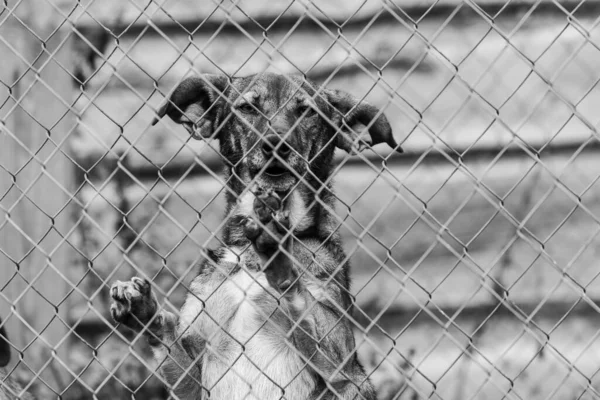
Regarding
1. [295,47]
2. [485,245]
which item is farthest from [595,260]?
[295,47]

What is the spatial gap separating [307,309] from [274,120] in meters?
1.13

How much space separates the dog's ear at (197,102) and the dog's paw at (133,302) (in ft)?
2.97

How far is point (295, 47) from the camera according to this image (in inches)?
233

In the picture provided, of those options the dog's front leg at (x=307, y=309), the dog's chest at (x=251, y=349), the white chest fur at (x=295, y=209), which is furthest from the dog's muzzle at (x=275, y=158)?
the dog's chest at (x=251, y=349)

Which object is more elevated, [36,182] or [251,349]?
[251,349]

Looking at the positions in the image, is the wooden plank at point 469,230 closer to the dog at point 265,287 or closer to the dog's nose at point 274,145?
the dog at point 265,287

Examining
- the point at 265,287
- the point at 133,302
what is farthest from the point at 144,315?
the point at 265,287

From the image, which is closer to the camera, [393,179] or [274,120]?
[274,120]

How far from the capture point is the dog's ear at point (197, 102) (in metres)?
4.37

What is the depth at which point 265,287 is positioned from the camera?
4086 mm

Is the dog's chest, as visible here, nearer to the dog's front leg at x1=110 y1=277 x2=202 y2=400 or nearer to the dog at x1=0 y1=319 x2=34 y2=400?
the dog's front leg at x1=110 y1=277 x2=202 y2=400

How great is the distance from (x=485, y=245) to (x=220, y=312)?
2.40 m

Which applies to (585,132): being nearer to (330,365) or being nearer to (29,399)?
(330,365)

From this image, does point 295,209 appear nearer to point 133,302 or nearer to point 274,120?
point 274,120
